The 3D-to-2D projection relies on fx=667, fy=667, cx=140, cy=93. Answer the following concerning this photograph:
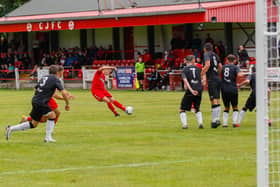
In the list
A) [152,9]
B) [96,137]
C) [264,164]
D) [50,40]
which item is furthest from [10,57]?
[264,164]

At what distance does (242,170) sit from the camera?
9.98 m

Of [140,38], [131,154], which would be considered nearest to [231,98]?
[131,154]

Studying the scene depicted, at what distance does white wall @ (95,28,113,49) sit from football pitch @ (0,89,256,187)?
79.1ft

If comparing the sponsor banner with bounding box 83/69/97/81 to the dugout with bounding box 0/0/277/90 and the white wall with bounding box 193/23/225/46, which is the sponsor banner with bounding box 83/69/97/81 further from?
the white wall with bounding box 193/23/225/46

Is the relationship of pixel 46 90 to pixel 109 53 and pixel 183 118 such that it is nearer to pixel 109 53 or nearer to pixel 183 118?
pixel 183 118

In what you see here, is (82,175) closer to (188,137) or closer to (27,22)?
(188,137)

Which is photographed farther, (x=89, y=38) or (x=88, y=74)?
(x=89, y=38)

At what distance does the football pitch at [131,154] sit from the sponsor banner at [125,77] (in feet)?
49.7

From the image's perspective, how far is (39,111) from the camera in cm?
1340

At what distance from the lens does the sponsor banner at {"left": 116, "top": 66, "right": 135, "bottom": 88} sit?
34.6 meters

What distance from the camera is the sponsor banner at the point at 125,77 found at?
34625 millimetres

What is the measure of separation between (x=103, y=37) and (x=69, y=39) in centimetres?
302

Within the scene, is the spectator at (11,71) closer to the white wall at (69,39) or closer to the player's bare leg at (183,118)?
the white wall at (69,39)

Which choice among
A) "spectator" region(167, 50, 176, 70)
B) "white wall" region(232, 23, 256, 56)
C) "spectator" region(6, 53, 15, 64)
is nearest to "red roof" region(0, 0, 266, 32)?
"spectator" region(167, 50, 176, 70)
